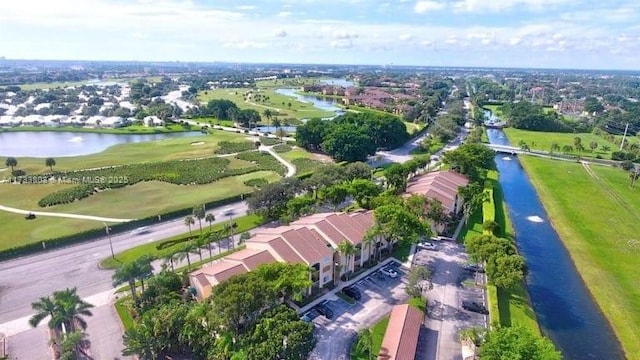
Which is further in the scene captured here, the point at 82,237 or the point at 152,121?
the point at 152,121

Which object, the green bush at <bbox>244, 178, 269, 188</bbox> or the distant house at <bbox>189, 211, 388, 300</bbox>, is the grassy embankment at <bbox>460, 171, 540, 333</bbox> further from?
the green bush at <bbox>244, 178, 269, 188</bbox>

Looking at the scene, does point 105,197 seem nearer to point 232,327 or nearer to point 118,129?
point 232,327

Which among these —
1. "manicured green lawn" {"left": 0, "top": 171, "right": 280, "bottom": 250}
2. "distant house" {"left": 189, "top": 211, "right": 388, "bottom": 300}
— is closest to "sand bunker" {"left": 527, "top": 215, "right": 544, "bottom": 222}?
"distant house" {"left": 189, "top": 211, "right": 388, "bottom": 300}

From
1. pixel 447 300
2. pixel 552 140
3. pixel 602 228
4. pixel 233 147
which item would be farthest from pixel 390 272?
pixel 552 140

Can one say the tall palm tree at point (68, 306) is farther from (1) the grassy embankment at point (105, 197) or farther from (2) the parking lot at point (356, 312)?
(1) the grassy embankment at point (105, 197)

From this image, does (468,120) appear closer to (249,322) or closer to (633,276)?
(633,276)

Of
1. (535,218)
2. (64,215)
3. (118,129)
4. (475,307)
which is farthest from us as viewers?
(118,129)
